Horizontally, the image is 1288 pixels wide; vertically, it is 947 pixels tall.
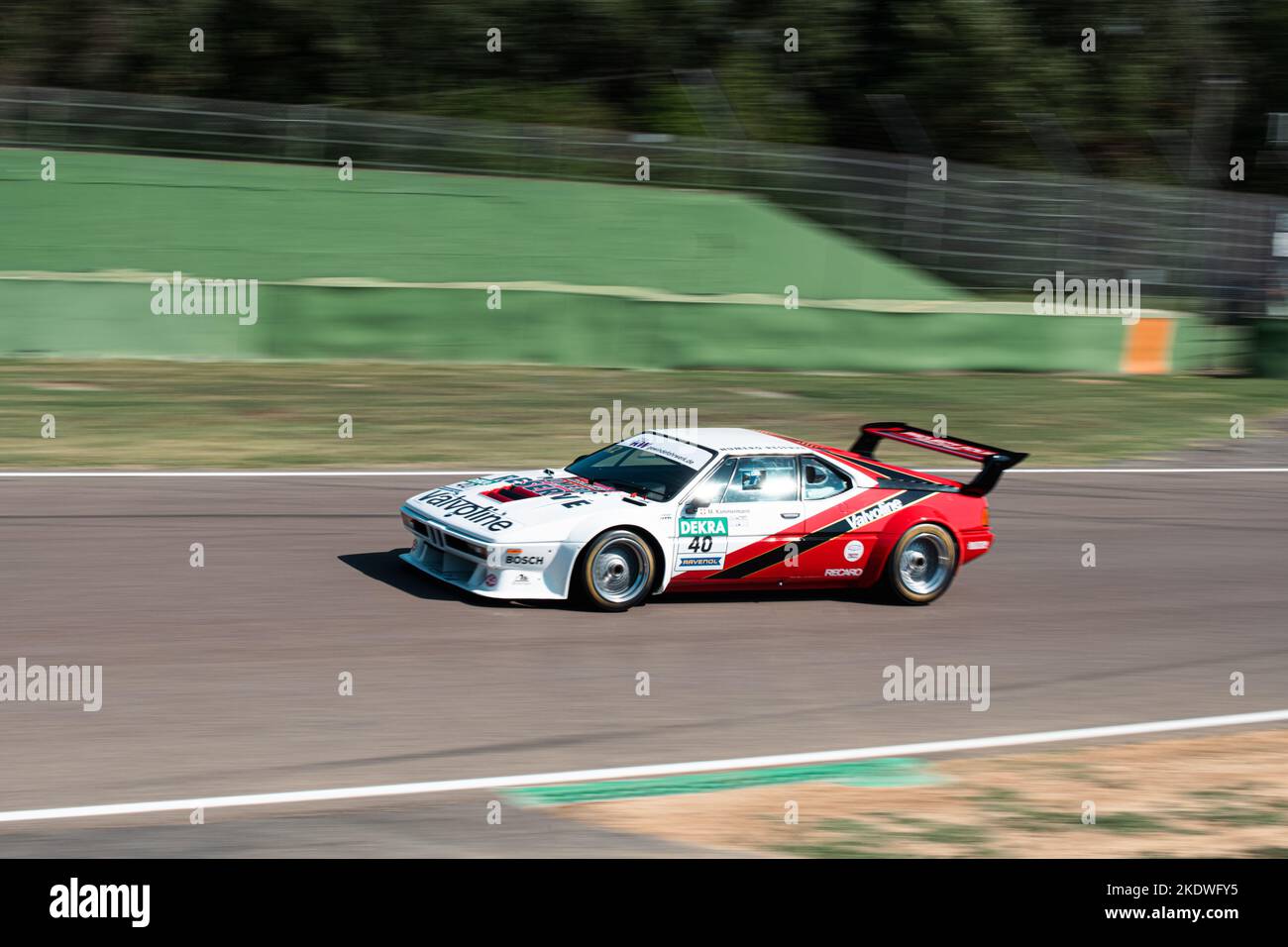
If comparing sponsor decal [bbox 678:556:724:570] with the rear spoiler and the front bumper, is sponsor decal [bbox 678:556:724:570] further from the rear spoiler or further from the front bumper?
the rear spoiler

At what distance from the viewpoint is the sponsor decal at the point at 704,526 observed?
368 inches

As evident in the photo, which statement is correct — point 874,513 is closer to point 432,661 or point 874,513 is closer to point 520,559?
point 520,559

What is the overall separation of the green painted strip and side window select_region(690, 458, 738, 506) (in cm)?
264

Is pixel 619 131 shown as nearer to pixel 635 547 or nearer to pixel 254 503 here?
pixel 254 503

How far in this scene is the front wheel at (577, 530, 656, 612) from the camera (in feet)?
29.9

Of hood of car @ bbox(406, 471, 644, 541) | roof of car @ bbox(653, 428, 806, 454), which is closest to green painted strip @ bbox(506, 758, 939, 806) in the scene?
hood of car @ bbox(406, 471, 644, 541)

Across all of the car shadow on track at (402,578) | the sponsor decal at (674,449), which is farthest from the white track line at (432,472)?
the sponsor decal at (674,449)

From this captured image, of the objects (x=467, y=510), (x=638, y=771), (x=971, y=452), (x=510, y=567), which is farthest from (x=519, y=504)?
(x=971, y=452)

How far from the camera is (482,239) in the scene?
74.7ft

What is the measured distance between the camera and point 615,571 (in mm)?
9258

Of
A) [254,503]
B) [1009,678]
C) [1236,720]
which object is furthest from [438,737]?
[254,503]

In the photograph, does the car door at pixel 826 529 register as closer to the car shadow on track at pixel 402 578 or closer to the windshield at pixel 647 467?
the windshield at pixel 647 467

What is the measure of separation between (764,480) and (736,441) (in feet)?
1.20

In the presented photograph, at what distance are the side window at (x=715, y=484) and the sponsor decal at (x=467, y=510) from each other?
1248mm
